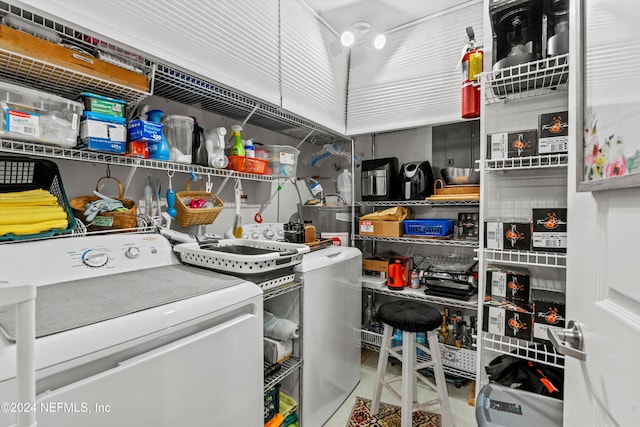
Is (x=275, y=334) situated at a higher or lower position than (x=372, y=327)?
higher

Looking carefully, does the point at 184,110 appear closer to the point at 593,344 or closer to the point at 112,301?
the point at 112,301

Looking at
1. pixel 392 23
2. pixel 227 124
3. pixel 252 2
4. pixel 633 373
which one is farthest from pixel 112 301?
pixel 392 23

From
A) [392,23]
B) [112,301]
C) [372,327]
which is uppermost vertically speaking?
A: [392,23]

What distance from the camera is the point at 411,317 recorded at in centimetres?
165

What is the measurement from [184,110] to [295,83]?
2.49 feet

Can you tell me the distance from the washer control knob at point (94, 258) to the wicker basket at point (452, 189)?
2.13m

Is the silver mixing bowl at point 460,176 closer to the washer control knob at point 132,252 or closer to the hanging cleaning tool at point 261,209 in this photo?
the hanging cleaning tool at point 261,209

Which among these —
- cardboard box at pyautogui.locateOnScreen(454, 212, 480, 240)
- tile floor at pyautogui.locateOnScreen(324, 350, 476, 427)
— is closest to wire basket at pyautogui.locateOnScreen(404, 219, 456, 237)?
cardboard box at pyautogui.locateOnScreen(454, 212, 480, 240)

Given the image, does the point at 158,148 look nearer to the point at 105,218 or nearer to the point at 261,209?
the point at 105,218

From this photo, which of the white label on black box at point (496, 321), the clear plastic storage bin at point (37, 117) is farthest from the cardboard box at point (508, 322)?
the clear plastic storage bin at point (37, 117)

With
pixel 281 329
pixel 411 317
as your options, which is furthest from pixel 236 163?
pixel 411 317

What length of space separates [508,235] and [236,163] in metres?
1.60

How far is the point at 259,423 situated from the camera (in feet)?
3.86

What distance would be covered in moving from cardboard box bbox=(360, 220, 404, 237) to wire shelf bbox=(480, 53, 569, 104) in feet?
3.48
